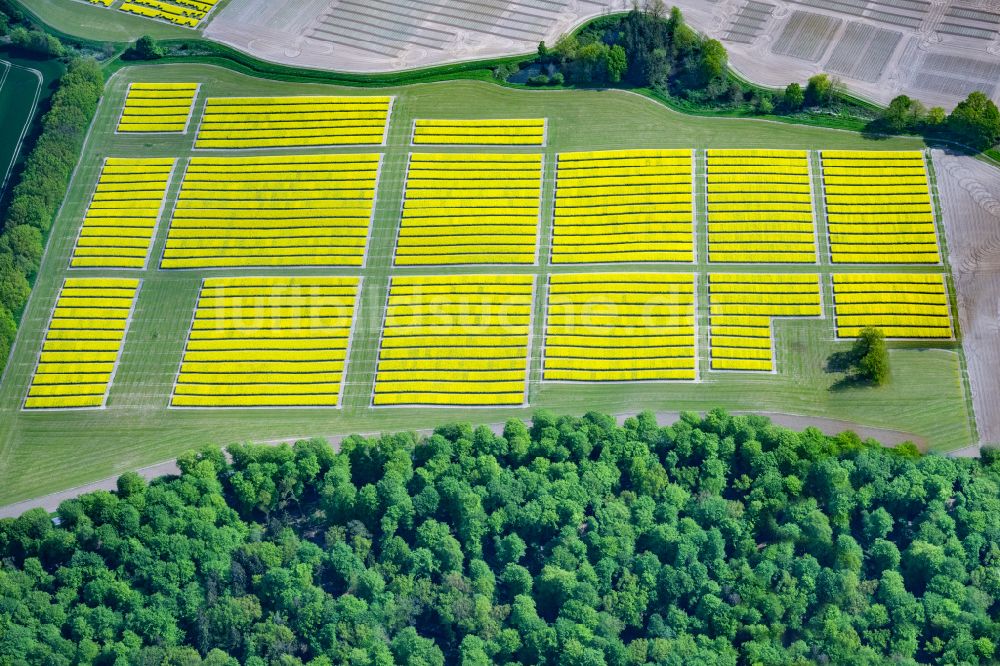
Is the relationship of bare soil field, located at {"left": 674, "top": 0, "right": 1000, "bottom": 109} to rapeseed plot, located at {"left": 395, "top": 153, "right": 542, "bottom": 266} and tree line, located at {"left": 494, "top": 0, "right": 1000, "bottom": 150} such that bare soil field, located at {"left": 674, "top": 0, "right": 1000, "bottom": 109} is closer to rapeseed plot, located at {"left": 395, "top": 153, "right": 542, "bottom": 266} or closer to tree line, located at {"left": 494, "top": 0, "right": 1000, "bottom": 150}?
tree line, located at {"left": 494, "top": 0, "right": 1000, "bottom": 150}

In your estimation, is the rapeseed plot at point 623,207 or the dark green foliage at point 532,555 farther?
the rapeseed plot at point 623,207

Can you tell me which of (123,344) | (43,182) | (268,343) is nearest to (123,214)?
(43,182)

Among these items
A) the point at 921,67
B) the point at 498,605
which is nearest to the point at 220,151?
the point at 498,605

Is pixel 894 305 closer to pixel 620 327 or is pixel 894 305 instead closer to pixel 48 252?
pixel 620 327

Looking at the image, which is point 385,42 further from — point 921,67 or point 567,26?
point 921,67

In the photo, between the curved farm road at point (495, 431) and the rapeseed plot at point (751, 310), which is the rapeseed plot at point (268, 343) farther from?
the rapeseed plot at point (751, 310)

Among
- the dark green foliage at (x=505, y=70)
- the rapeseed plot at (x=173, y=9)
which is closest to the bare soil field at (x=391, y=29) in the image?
the dark green foliage at (x=505, y=70)
